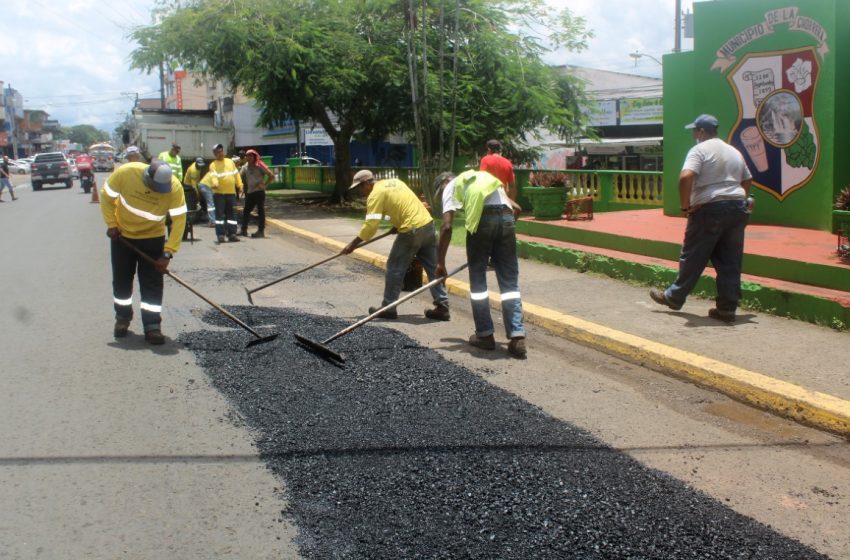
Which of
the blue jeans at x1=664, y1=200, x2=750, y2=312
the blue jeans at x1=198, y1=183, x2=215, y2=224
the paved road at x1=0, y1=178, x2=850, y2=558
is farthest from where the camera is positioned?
the blue jeans at x1=198, y1=183, x2=215, y2=224

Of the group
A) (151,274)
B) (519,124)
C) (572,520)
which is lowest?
(572,520)

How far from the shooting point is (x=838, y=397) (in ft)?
18.0

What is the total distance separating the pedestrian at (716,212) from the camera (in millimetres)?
7379

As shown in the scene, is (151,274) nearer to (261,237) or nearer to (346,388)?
(346,388)

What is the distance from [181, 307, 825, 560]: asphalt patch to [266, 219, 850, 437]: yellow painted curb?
142 centimetres

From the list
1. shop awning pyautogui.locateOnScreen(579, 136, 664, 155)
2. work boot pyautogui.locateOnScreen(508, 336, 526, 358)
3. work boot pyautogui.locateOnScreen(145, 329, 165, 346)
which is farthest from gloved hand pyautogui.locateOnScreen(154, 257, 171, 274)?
shop awning pyautogui.locateOnScreen(579, 136, 664, 155)

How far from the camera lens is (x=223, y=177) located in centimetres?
1490

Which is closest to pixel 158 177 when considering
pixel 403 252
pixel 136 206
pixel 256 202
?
pixel 136 206

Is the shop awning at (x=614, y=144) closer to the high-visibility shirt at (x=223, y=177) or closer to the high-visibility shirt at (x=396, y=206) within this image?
the high-visibility shirt at (x=223, y=177)

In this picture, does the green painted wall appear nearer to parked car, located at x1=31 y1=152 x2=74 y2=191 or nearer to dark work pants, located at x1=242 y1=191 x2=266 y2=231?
dark work pants, located at x1=242 y1=191 x2=266 y2=231

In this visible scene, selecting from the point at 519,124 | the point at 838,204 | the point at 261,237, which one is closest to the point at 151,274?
the point at 838,204

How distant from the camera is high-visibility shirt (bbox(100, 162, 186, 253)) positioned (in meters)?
7.33

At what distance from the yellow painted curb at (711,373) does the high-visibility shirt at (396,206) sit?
1461 millimetres

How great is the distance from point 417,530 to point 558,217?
9.94m
